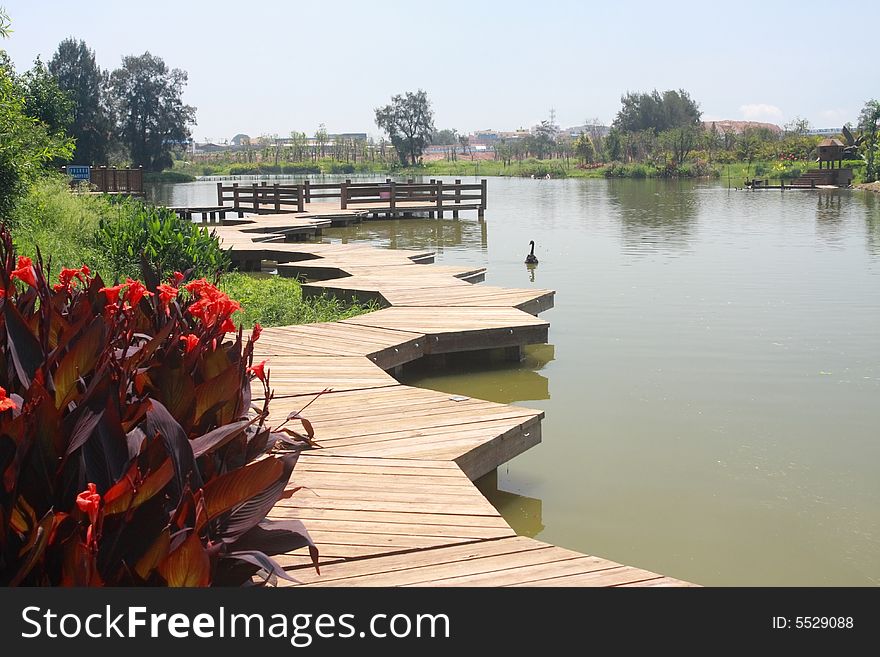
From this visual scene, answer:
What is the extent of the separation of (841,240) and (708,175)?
43.3m

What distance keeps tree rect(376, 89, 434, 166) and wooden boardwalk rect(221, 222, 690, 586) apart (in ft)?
288

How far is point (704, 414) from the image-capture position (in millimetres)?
7074

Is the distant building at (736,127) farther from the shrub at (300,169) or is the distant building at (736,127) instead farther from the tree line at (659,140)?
the shrub at (300,169)

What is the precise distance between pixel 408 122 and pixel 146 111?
29998mm

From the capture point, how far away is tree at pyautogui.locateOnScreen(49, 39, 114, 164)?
62.0 m

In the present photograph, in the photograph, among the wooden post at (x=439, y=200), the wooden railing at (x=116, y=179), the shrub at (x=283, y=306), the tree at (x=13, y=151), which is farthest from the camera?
the wooden railing at (x=116, y=179)

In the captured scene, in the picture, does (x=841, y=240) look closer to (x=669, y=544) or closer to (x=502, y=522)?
(x=669, y=544)

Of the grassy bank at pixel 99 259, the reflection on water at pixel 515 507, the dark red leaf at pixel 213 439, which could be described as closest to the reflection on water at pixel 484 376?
the grassy bank at pixel 99 259

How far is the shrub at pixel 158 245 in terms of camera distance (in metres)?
9.98

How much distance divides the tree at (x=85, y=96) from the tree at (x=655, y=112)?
48.2 m

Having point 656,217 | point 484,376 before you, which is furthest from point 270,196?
point 484,376

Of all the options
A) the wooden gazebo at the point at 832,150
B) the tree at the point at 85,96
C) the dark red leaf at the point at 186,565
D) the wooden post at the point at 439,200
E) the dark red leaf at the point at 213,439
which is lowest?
the dark red leaf at the point at 186,565

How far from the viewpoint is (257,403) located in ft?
17.8

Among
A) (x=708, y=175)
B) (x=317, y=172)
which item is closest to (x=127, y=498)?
(x=708, y=175)
